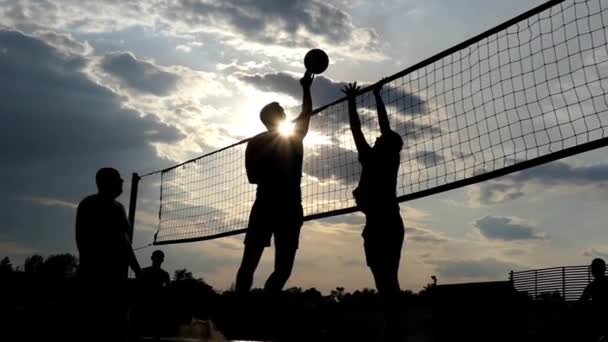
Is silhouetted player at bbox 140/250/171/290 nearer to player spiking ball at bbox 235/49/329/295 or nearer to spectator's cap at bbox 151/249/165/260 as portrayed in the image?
spectator's cap at bbox 151/249/165/260

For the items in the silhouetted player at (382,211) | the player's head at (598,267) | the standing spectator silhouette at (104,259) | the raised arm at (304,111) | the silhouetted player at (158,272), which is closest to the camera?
the standing spectator silhouette at (104,259)

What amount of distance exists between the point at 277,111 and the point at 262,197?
0.81 meters

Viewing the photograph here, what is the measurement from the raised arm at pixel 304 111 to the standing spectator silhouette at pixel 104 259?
1.77 metres

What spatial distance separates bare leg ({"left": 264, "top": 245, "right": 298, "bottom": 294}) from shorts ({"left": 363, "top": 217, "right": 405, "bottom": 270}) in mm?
783

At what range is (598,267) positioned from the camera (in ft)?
24.7

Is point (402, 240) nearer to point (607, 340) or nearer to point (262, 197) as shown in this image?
point (262, 197)

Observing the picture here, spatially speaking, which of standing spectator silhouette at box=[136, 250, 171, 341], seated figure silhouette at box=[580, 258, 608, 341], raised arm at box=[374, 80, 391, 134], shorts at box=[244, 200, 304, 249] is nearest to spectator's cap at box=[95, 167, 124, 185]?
shorts at box=[244, 200, 304, 249]

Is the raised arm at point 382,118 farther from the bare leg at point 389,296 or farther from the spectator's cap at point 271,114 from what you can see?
the bare leg at point 389,296

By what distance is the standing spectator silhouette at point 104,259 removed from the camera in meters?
5.03

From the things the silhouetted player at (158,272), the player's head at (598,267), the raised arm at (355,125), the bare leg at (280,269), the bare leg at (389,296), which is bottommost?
the bare leg at (389,296)

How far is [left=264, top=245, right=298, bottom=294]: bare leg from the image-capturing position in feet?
19.5

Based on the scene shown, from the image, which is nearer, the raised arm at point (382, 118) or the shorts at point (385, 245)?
the shorts at point (385, 245)

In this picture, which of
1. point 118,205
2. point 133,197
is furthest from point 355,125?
point 133,197

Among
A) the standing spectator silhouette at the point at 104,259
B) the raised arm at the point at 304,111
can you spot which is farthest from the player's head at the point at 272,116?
the standing spectator silhouette at the point at 104,259
